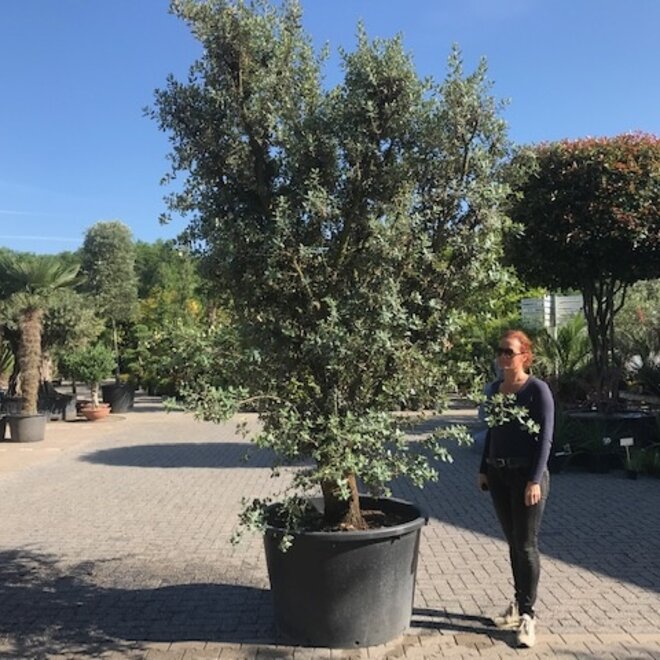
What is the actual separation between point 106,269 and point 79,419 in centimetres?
1041

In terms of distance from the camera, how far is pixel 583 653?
162 inches

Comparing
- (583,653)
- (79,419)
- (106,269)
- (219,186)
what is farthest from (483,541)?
(106,269)

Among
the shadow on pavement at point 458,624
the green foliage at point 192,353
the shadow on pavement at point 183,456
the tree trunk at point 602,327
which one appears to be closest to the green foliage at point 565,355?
the tree trunk at point 602,327

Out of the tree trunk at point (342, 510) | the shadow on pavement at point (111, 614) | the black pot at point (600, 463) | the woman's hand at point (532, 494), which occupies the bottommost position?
the shadow on pavement at point (111, 614)

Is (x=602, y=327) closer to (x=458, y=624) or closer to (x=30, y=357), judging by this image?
(x=458, y=624)

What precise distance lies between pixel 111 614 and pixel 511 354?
3052 millimetres

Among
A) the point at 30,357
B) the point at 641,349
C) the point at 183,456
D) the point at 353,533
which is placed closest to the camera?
the point at 353,533

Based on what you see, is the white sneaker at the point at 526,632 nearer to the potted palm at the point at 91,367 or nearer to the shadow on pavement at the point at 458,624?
the shadow on pavement at the point at 458,624

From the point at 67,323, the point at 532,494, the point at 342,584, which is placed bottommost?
the point at 342,584

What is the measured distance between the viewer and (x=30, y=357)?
49.7ft

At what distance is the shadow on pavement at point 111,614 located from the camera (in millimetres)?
4398

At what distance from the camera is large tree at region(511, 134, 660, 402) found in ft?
31.0

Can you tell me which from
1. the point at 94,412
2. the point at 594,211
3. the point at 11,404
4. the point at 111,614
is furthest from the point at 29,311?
the point at 111,614

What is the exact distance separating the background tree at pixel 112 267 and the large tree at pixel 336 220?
2463 centimetres
